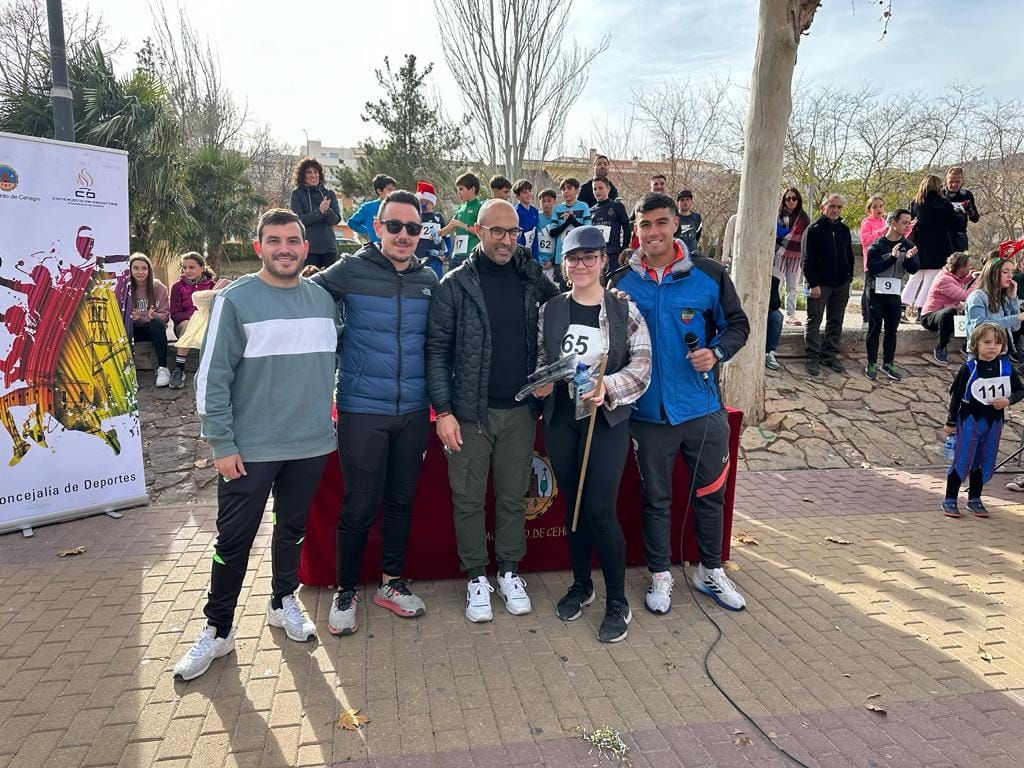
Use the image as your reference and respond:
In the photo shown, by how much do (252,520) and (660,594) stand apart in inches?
93.3

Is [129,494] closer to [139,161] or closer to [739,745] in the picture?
[739,745]

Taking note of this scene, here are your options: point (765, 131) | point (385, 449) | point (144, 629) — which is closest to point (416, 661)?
point (385, 449)

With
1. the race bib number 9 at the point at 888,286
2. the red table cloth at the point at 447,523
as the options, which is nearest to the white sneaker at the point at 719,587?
the red table cloth at the point at 447,523

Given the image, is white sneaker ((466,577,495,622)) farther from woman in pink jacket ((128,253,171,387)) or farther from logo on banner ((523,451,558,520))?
woman in pink jacket ((128,253,171,387))

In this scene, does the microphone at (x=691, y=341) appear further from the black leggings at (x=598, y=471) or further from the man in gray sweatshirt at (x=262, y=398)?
the man in gray sweatshirt at (x=262, y=398)

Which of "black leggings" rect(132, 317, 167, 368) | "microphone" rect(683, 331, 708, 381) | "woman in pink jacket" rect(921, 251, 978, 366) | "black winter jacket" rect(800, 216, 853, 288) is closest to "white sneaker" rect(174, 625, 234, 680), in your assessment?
"microphone" rect(683, 331, 708, 381)

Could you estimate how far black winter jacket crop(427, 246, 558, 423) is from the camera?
340 centimetres

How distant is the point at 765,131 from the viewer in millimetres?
6711

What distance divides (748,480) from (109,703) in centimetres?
556

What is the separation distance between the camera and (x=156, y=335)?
7.46 m

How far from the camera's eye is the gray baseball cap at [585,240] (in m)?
3.35

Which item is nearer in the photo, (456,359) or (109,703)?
(109,703)

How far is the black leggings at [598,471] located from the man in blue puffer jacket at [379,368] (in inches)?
29.8

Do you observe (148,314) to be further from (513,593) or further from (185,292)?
(513,593)
